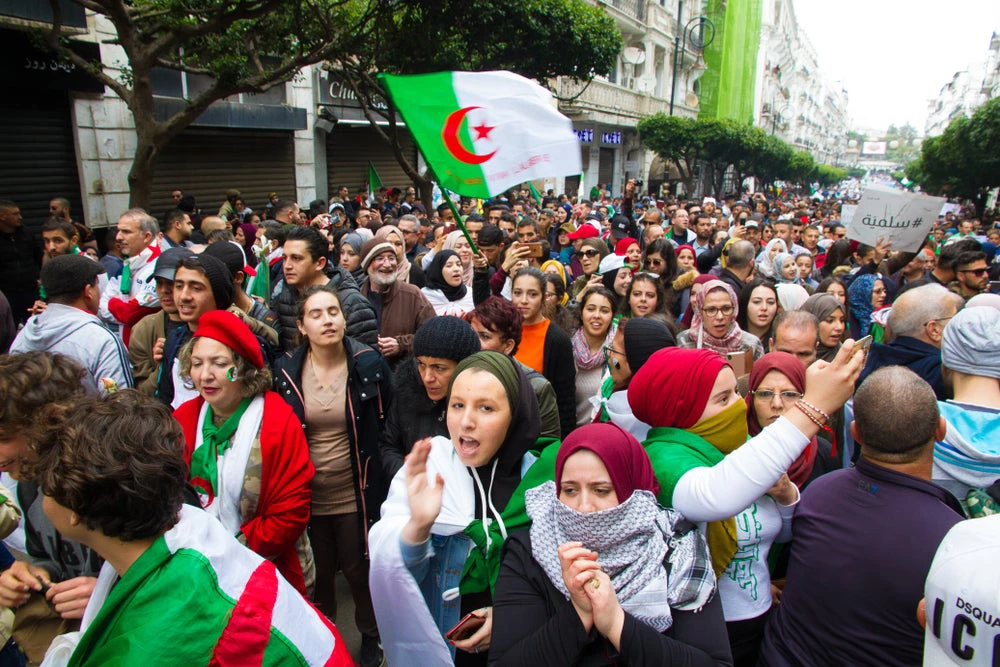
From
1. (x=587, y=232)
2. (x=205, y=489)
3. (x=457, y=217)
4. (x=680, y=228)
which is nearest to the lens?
(x=205, y=489)

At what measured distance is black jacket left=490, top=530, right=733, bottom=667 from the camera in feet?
5.03

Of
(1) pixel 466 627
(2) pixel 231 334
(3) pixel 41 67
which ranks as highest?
(3) pixel 41 67

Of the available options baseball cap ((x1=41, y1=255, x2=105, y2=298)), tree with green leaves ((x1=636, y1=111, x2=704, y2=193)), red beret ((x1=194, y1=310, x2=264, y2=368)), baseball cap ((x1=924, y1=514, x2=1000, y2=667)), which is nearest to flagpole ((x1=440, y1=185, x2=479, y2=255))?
red beret ((x1=194, y1=310, x2=264, y2=368))

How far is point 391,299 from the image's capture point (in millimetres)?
4445

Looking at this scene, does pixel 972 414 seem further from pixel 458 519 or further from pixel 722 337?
pixel 458 519

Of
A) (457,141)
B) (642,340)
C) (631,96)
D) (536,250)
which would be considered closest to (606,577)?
(642,340)

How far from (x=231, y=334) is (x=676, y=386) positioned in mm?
1704

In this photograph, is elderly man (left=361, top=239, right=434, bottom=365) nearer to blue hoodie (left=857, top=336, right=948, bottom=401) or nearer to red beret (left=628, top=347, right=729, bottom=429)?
red beret (left=628, top=347, right=729, bottom=429)

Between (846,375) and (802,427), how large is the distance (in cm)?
21

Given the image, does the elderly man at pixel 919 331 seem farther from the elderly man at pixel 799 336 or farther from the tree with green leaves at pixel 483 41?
the tree with green leaves at pixel 483 41

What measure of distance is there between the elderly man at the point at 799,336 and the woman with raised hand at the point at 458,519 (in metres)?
1.91

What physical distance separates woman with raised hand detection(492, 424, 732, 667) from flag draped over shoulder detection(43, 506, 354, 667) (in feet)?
1.65

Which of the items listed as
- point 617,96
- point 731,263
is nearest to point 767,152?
point 617,96

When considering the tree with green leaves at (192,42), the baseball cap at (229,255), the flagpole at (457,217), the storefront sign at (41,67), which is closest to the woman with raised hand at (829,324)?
the flagpole at (457,217)
